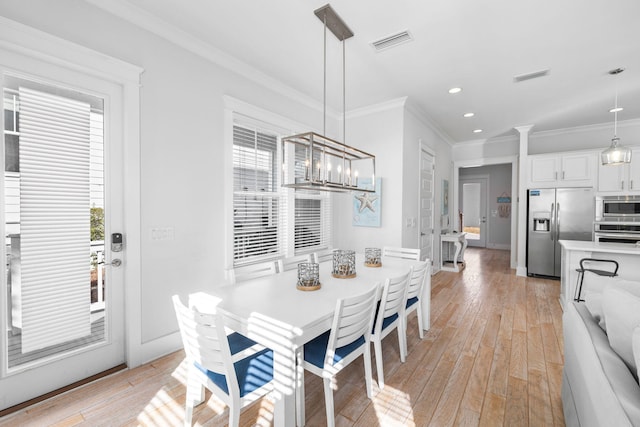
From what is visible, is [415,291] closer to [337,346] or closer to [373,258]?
[373,258]

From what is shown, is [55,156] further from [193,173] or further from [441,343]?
[441,343]

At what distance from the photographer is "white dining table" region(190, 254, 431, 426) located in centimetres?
138

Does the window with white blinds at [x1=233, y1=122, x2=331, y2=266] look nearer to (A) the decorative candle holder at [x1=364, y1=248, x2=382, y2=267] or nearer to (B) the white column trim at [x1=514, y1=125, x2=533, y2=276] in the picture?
(A) the decorative candle holder at [x1=364, y1=248, x2=382, y2=267]

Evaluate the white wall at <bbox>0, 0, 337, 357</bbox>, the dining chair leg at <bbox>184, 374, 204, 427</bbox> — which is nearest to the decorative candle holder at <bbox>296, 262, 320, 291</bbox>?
the dining chair leg at <bbox>184, 374, 204, 427</bbox>

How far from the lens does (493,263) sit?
6672mm

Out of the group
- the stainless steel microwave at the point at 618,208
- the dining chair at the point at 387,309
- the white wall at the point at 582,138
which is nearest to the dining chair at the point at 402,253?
the dining chair at the point at 387,309

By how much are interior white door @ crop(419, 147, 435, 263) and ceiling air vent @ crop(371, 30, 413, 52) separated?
7.61 feet

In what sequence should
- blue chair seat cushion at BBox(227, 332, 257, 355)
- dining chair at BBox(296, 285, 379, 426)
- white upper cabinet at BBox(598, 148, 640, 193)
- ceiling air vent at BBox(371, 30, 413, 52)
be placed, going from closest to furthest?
dining chair at BBox(296, 285, 379, 426) → blue chair seat cushion at BBox(227, 332, 257, 355) → ceiling air vent at BBox(371, 30, 413, 52) → white upper cabinet at BBox(598, 148, 640, 193)

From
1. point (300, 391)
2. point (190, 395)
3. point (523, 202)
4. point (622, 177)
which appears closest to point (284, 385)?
point (300, 391)

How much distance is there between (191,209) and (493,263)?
6729 millimetres

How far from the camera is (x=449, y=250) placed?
20.3 feet

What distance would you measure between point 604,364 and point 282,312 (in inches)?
55.6

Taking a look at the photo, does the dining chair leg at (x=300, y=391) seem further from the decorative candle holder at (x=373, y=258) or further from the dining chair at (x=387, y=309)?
the decorative candle holder at (x=373, y=258)

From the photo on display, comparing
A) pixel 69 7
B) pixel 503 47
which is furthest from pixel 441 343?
pixel 69 7
